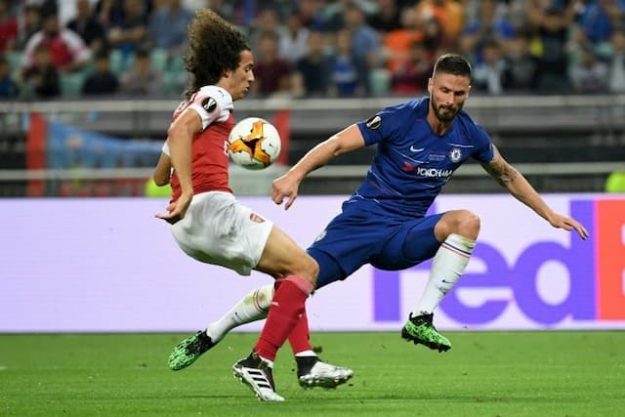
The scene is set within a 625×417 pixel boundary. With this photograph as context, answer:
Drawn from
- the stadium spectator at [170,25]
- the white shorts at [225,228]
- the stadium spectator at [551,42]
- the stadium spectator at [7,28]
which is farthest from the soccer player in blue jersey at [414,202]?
the stadium spectator at [7,28]

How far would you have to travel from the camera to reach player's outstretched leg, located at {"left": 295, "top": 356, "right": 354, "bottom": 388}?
7.97 metres

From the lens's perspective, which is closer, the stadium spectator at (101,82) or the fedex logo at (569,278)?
the fedex logo at (569,278)

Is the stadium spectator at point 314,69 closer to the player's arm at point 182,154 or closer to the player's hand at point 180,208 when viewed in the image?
the player's arm at point 182,154

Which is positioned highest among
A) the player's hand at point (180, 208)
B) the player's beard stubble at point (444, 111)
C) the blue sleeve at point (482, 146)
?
the player's beard stubble at point (444, 111)

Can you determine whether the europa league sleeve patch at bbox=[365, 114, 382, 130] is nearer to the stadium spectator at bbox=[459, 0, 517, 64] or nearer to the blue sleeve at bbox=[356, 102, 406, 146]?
the blue sleeve at bbox=[356, 102, 406, 146]

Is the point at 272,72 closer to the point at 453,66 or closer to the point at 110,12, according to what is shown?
the point at 110,12

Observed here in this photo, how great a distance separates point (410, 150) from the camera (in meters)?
9.00

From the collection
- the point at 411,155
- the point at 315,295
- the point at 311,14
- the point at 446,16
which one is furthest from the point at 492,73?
the point at 411,155

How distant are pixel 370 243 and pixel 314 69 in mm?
9296

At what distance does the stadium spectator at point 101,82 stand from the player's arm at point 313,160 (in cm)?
1001

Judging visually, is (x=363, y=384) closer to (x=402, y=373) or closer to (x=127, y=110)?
(x=402, y=373)

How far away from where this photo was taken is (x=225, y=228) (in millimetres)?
8055

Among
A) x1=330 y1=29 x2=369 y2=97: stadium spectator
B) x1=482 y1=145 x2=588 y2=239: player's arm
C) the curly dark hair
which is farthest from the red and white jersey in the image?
x1=330 y1=29 x2=369 y2=97: stadium spectator

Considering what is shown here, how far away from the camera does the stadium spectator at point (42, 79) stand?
1838 centimetres
